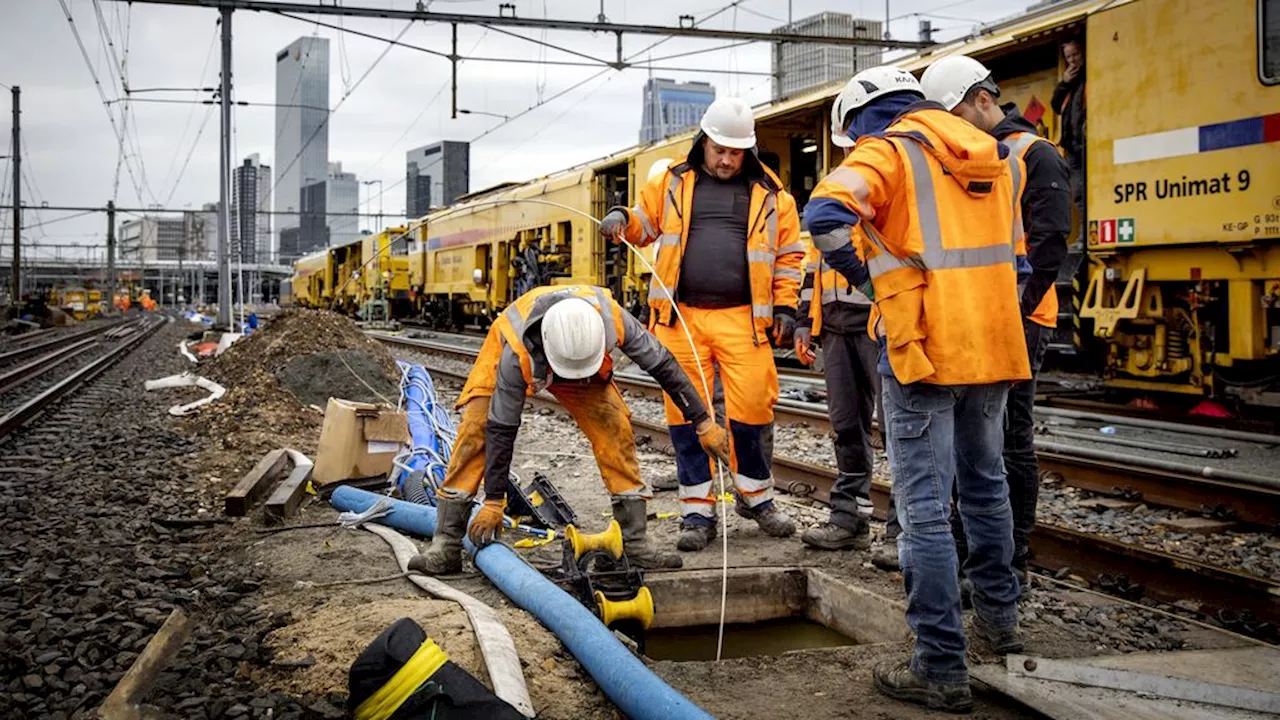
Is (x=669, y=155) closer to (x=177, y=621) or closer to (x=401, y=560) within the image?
(x=401, y=560)

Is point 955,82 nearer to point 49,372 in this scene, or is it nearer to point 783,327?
point 783,327

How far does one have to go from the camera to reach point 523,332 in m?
4.15

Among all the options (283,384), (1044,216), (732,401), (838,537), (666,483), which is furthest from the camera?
(283,384)

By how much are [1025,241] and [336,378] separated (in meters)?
8.74

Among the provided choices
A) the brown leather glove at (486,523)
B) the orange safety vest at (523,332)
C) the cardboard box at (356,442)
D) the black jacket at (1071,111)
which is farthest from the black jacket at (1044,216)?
the black jacket at (1071,111)

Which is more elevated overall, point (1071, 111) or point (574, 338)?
point (1071, 111)

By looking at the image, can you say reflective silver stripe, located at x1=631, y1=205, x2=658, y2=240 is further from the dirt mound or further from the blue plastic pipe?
the dirt mound

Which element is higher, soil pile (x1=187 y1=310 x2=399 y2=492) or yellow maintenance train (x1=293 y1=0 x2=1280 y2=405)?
yellow maintenance train (x1=293 y1=0 x2=1280 y2=405)

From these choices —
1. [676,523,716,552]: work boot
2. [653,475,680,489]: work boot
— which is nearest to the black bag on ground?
[676,523,716,552]: work boot

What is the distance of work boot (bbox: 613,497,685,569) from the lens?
4453mm

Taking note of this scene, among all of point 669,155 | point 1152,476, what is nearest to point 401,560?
point 1152,476

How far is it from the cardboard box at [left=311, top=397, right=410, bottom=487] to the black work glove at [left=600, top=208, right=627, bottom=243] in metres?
2.02

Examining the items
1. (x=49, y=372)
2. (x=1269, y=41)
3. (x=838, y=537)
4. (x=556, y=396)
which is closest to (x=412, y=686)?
(x=556, y=396)

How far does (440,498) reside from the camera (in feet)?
14.4
